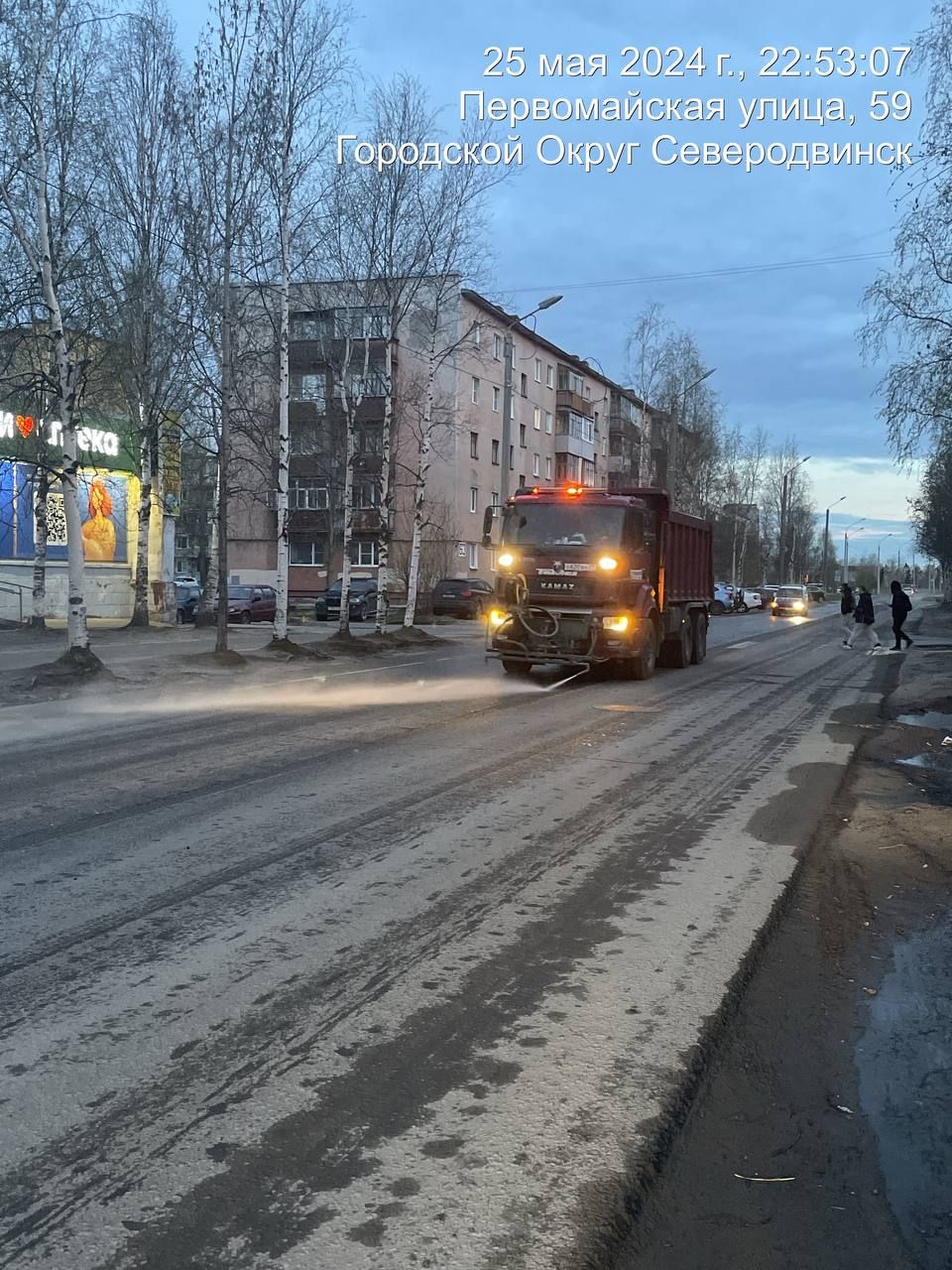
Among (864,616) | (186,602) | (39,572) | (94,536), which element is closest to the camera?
(39,572)

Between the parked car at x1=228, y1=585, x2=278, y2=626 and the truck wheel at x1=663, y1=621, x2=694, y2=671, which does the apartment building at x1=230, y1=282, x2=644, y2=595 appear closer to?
the parked car at x1=228, y1=585, x2=278, y2=626

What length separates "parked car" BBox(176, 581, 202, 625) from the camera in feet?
116

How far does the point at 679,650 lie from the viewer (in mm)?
21344

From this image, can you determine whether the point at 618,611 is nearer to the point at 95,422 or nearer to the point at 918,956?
the point at 918,956

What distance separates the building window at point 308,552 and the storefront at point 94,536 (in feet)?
67.7

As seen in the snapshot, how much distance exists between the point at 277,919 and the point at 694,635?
717 inches

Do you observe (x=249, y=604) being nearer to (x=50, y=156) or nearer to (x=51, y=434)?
(x=51, y=434)

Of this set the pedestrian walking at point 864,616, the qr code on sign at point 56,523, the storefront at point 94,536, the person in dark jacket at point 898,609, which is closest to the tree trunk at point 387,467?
the storefront at point 94,536

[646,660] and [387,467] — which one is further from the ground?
[387,467]

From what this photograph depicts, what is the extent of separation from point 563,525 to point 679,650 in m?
5.20

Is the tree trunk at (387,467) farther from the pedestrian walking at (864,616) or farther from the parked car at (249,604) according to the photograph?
the pedestrian walking at (864,616)

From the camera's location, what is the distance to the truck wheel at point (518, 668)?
61.2 ft

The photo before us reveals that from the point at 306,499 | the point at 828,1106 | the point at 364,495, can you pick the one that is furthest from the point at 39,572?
the point at 306,499

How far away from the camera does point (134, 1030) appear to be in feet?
12.9
